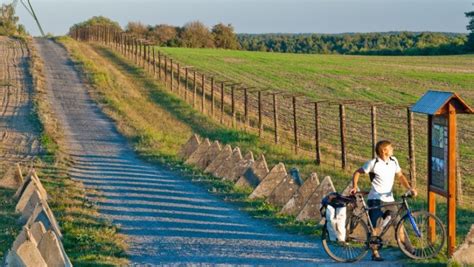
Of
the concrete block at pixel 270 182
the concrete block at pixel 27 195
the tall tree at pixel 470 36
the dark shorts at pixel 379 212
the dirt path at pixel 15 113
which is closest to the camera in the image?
the dark shorts at pixel 379 212

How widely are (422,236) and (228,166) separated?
7809mm

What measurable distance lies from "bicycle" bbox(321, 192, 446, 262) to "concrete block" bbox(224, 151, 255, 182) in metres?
6.55

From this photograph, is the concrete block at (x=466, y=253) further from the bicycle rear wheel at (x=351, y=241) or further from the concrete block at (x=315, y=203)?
the concrete block at (x=315, y=203)

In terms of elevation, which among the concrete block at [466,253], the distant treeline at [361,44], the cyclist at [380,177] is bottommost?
the concrete block at [466,253]

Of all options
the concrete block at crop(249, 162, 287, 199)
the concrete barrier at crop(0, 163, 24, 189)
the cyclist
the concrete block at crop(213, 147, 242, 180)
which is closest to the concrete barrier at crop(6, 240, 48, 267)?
the cyclist

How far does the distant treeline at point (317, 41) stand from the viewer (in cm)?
9244

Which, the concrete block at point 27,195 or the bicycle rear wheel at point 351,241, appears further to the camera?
the concrete block at point 27,195

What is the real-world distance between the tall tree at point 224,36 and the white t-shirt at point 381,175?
10093 centimetres

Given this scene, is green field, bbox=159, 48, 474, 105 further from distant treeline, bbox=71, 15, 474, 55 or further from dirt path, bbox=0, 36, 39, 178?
distant treeline, bbox=71, 15, 474, 55

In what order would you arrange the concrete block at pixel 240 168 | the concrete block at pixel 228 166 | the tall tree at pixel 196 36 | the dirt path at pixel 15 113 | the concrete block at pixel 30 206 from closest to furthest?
the concrete block at pixel 30 206 → the concrete block at pixel 240 168 → the concrete block at pixel 228 166 → the dirt path at pixel 15 113 → the tall tree at pixel 196 36

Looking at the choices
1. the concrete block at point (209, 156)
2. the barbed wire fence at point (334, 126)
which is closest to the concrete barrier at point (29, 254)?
the barbed wire fence at point (334, 126)

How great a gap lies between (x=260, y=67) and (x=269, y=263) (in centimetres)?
5243

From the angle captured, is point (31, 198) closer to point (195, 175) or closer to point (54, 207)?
point (54, 207)

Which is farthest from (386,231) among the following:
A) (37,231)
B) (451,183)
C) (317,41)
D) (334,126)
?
(317,41)
